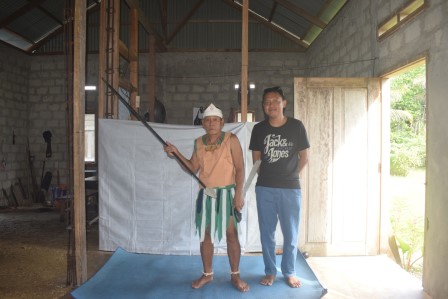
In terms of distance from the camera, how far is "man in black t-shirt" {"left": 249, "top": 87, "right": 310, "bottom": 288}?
2865mm

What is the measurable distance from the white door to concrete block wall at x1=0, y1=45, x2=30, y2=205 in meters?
6.32

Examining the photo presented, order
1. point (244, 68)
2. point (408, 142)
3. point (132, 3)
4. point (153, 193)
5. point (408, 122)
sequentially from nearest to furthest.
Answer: point (244, 68), point (153, 193), point (132, 3), point (408, 142), point (408, 122)

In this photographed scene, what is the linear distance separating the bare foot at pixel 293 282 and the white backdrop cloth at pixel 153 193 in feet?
2.81

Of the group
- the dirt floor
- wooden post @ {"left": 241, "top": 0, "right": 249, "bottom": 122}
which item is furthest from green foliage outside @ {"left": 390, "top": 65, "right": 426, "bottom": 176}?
the dirt floor

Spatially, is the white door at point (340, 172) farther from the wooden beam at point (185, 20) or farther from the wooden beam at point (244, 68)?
the wooden beam at point (185, 20)

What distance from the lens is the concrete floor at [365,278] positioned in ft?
9.42

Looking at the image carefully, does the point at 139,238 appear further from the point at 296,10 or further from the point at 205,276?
the point at 296,10

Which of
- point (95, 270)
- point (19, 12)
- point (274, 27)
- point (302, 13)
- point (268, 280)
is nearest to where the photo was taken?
point (268, 280)

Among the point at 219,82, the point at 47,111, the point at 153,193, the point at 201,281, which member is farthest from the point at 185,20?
the point at 201,281

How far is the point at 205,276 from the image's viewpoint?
9.62ft

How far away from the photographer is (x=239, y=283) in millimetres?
2838

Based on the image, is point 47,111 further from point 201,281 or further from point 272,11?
point 201,281

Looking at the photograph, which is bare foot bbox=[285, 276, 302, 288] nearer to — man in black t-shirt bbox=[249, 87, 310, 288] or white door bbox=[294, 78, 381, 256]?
man in black t-shirt bbox=[249, 87, 310, 288]

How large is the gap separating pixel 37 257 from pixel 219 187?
2.33 m
